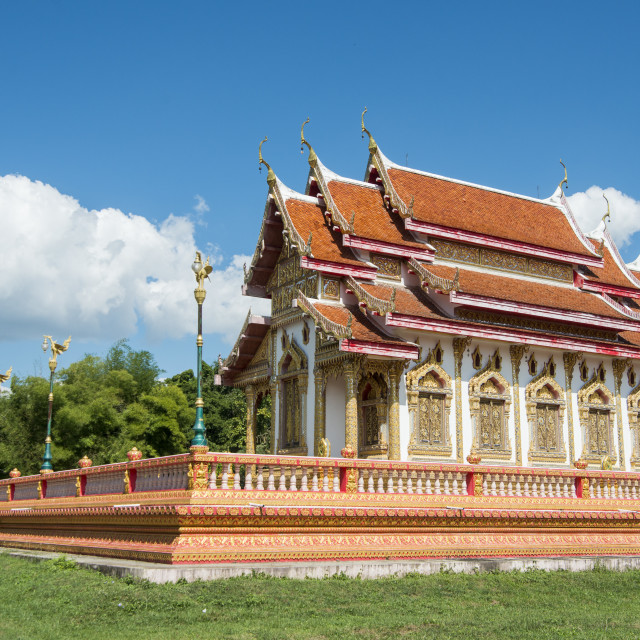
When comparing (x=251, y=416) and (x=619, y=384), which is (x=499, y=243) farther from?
(x=251, y=416)

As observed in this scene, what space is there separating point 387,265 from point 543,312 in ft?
13.5

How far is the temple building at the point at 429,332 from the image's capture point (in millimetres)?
20359

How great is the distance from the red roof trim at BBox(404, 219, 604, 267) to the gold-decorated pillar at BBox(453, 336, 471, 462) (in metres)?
3.15

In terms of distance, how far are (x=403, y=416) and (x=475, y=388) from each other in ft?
7.91

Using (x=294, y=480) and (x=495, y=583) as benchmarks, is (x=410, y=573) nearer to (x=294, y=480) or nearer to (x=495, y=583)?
(x=495, y=583)

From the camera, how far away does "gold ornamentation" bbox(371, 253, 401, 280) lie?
22.3m

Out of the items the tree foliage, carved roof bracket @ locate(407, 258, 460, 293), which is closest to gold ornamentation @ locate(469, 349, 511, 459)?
carved roof bracket @ locate(407, 258, 460, 293)

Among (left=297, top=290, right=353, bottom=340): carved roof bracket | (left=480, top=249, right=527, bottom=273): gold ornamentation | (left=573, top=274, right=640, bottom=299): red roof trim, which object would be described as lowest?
(left=297, top=290, right=353, bottom=340): carved roof bracket

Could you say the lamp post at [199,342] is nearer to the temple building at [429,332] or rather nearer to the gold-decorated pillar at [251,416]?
the temple building at [429,332]

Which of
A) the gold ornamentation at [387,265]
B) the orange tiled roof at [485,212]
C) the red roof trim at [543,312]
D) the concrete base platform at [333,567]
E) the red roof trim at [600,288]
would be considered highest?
the orange tiled roof at [485,212]

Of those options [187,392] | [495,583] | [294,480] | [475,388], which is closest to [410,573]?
[495,583]

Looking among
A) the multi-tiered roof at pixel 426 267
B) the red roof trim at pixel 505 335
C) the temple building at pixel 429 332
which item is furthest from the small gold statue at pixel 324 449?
the red roof trim at pixel 505 335

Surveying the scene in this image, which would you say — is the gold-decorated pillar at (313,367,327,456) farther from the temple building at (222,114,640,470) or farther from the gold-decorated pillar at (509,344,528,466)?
the gold-decorated pillar at (509,344,528,466)

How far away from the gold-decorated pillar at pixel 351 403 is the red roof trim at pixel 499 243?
499 centimetres
